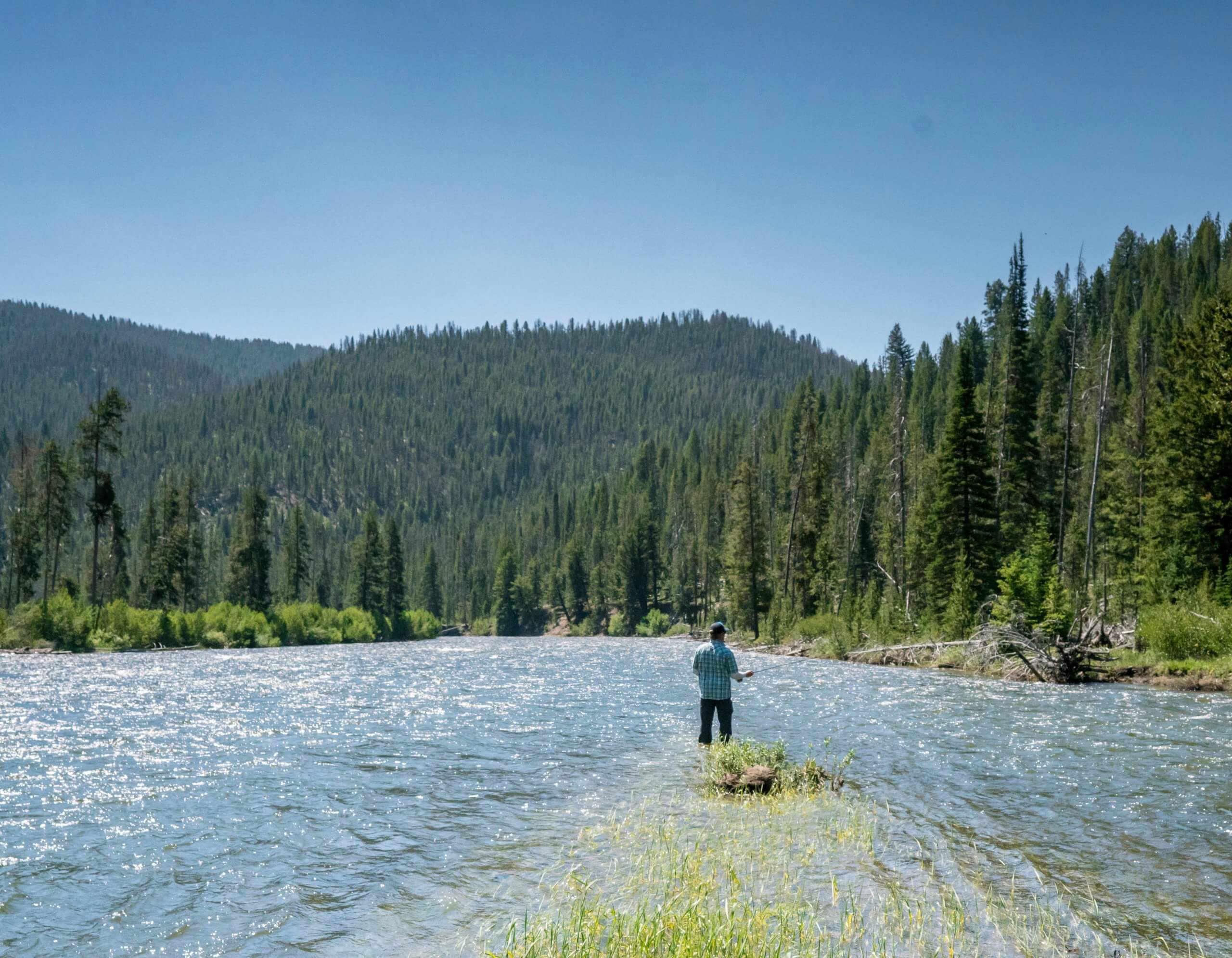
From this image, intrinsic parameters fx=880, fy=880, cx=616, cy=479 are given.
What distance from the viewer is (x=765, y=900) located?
8367mm

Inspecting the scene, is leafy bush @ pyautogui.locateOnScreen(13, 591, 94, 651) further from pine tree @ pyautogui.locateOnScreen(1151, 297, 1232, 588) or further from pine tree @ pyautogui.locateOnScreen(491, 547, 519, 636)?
pine tree @ pyautogui.locateOnScreen(491, 547, 519, 636)

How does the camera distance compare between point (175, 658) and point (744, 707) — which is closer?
point (744, 707)

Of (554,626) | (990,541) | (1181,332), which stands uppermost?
(1181,332)

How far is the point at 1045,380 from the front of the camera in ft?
257

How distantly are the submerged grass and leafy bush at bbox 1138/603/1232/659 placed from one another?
25.2 metres

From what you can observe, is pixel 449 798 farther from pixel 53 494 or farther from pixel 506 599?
pixel 506 599

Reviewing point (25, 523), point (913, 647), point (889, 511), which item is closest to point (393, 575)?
point (25, 523)

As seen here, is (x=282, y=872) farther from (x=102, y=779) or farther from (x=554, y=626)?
(x=554, y=626)

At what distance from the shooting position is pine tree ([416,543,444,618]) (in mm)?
147625

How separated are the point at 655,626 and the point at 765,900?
3928 inches

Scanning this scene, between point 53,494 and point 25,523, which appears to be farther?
point 25,523

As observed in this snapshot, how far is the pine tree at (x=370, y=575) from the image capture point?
10744cm

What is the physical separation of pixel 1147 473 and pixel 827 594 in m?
28.5

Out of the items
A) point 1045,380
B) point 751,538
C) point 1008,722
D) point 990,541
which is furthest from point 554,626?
point 1008,722
